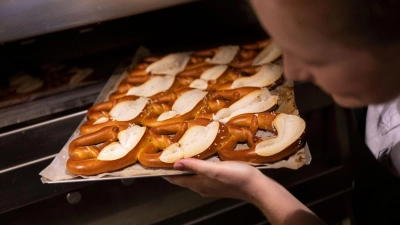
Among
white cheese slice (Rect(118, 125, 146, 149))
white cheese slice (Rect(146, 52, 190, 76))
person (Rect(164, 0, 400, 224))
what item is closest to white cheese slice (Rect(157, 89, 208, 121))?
white cheese slice (Rect(118, 125, 146, 149))

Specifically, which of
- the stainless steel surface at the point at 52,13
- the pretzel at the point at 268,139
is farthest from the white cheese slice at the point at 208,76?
the stainless steel surface at the point at 52,13

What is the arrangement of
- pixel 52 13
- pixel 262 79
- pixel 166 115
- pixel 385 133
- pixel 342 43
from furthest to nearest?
pixel 262 79, pixel 166 115, pixel 52 13, pixel 385 133, pixel 342 43

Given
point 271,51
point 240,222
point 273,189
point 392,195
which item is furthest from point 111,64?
point 392,195

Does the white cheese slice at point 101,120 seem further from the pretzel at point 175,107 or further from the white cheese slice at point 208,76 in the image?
the white cheese slice at point 208,76

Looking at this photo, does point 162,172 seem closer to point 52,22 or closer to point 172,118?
point 172,118

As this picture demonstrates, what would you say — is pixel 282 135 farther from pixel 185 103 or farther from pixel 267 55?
pixel 267 55

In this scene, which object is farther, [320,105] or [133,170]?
[320,105]

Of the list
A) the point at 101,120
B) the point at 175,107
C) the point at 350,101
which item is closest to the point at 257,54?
the point at 175,107
